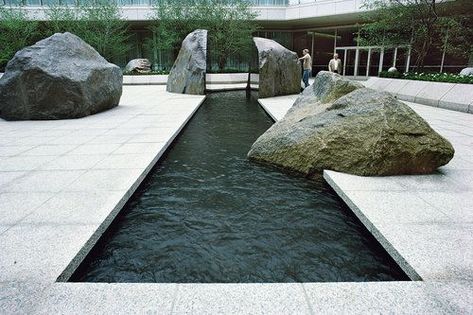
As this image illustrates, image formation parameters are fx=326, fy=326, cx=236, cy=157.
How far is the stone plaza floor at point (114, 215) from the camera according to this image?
2.28 m

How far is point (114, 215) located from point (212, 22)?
25.3 m

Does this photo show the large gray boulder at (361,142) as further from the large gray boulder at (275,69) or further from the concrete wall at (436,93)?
the large gray boulder at (275,69)

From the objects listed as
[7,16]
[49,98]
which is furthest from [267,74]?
[7,16]

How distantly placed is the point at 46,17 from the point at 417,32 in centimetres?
2831

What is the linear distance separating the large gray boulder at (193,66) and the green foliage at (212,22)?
1177cm

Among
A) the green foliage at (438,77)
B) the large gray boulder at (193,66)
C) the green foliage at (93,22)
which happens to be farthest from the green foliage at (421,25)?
the green foliage at (93,22)

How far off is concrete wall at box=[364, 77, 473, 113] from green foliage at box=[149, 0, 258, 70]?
1499cm

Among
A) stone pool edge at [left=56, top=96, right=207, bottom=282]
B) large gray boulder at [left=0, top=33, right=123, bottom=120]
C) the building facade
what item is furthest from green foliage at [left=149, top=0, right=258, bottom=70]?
stone pool edge at [left=56, top=96, right=207, bottom=282]

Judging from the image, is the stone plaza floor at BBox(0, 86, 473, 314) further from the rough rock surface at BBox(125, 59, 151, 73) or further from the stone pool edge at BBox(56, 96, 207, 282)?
the rough rock surface at BBox(125, 59, 151, 73)

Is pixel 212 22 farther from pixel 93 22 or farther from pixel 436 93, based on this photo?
pixel 436 93

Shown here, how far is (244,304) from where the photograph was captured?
2.28 metres

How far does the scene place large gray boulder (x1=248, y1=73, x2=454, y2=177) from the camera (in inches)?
184

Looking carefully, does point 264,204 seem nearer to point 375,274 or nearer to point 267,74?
point 375,274

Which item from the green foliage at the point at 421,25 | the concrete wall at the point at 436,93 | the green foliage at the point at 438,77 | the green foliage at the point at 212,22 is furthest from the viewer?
the green foliage at the point at 212,22
